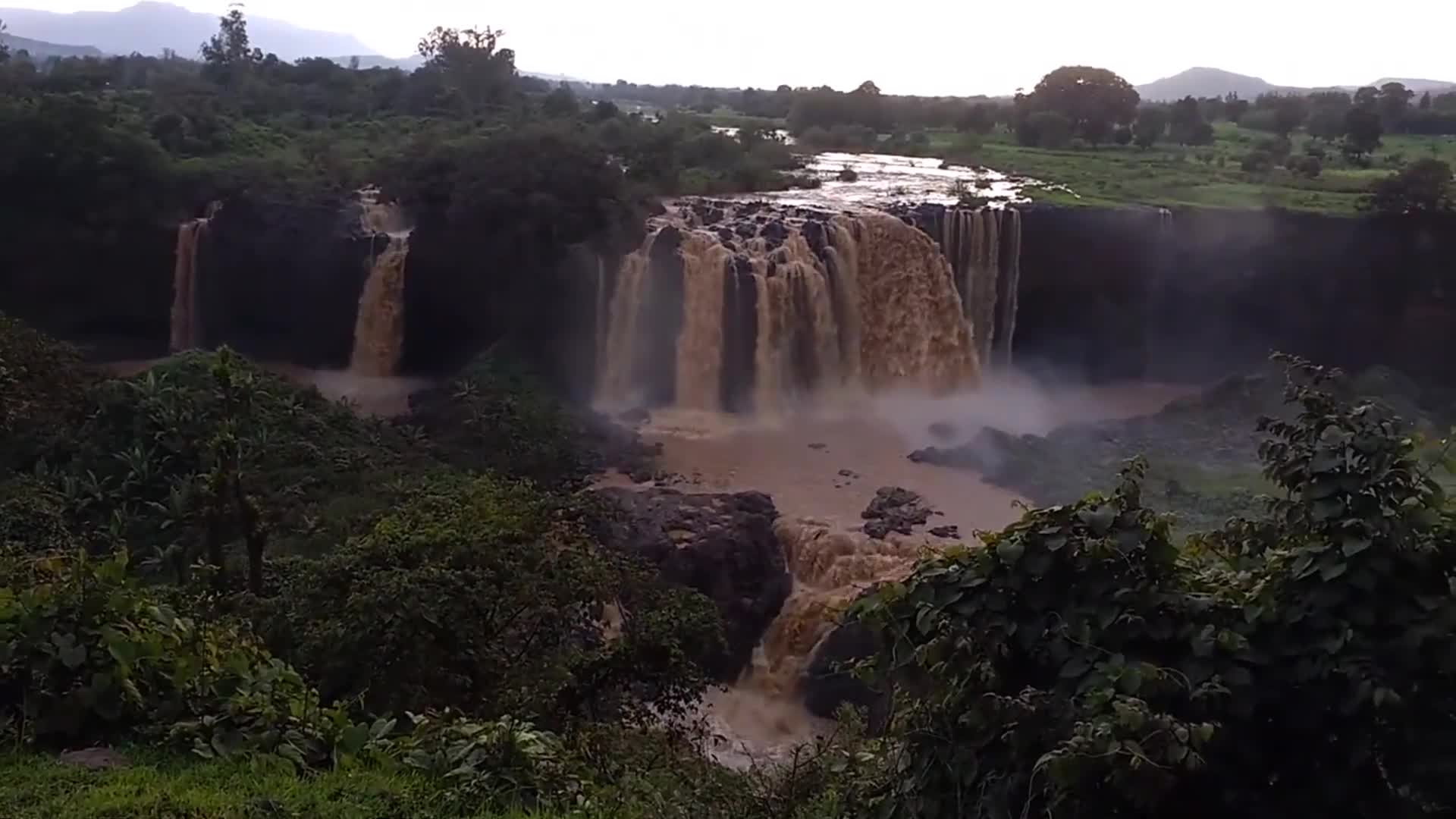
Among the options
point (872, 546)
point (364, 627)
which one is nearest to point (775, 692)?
point (872, 546)

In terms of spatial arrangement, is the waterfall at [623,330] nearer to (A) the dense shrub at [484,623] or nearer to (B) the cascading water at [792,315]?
(B) the cascading water at [792,315]

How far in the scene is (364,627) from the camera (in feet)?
24.7

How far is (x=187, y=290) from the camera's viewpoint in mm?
23469

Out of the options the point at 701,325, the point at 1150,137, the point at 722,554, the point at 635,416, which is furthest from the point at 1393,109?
the point at 722,554

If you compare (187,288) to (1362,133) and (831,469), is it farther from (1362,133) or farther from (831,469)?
(1362,133)

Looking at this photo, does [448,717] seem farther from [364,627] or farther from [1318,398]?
[1318,398]

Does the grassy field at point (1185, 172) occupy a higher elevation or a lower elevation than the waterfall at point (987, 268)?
higher

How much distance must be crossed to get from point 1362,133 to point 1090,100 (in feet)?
30.2

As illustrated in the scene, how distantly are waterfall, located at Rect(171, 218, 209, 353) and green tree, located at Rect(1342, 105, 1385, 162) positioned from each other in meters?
29.6

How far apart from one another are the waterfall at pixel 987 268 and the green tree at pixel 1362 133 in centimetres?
1612

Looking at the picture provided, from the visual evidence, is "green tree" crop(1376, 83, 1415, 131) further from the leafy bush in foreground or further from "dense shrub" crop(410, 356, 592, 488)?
the leafy bush in foreground

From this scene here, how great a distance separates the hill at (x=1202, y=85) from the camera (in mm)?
111600

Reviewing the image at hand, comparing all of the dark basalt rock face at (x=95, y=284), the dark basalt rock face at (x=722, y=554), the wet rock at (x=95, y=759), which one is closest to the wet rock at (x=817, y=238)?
the dark basalt rock face at (x=722, y=554)

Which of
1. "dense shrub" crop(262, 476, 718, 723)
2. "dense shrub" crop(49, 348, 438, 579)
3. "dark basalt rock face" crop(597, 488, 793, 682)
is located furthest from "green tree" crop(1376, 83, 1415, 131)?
"dense shrub" crop(262, 476, 718, 723)
